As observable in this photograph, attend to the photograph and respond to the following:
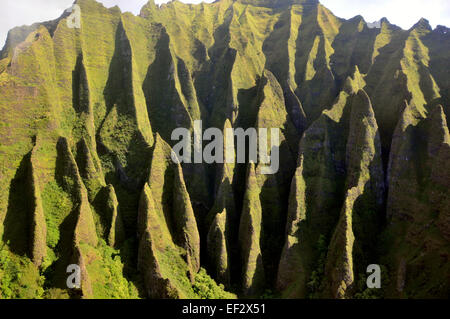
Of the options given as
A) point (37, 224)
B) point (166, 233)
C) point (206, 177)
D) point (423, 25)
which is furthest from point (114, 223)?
point (423, 25)

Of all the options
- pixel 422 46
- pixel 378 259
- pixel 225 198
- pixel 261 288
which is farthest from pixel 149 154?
pixel 422 46

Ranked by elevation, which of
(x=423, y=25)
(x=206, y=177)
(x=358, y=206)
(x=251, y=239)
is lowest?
(x=251, y=239)

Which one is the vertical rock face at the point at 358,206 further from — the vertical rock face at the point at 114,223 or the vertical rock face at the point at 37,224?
the vertical rock face at the point at 37,224

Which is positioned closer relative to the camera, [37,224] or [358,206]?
[37,224]

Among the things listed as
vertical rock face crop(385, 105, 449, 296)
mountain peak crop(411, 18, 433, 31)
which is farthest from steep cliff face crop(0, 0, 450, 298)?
mountain peak crop(411, 18, 433, 31)

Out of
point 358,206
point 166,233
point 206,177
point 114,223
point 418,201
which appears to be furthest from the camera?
point 206,177

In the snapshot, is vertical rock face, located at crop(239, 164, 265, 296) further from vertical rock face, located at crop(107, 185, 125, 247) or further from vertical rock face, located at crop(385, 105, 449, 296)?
vertical rock face, located at crop(107, 185, 125, 247)


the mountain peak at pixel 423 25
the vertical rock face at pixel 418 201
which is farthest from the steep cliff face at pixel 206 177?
the mountain peak at pixel 423 25

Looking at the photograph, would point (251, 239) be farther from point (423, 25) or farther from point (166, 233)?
point (423, 25)
